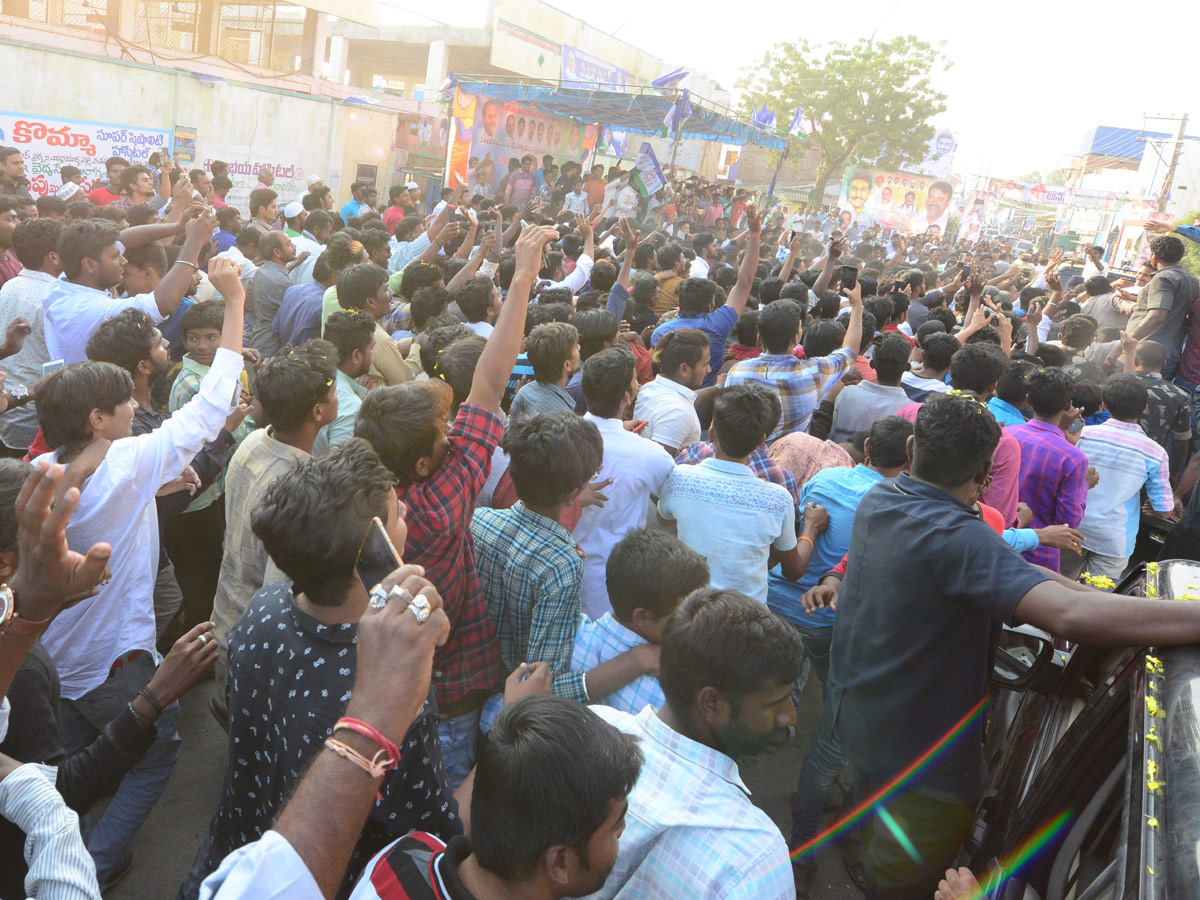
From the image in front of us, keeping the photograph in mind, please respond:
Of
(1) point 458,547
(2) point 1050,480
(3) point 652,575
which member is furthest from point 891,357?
(1) point 458,547

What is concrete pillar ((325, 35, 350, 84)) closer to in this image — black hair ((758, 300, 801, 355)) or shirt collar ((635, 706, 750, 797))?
black hair ((758, 300, 801, 355))

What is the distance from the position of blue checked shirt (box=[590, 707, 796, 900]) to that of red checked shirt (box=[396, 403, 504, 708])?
3.47 feet

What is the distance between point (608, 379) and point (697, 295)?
2.86m

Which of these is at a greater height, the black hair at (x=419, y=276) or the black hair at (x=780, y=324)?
the black hair at (x=780, y=324)

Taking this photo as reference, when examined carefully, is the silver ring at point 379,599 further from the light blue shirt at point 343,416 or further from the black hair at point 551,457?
the light blue shirt at point 343,416

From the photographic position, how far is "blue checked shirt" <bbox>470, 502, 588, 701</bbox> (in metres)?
2.56

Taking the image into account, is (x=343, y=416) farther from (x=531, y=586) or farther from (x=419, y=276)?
(x=419, y=276)

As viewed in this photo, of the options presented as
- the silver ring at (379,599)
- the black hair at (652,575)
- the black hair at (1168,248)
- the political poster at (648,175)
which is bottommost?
the black hair at (652,575)

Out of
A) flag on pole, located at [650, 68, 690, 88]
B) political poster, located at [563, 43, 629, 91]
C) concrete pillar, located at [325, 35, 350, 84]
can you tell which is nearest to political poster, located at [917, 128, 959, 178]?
political poster, located at [563, 43, 629, 91]

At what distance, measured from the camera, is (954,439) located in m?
2.48

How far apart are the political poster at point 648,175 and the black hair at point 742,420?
542 inches

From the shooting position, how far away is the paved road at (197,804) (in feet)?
9.99

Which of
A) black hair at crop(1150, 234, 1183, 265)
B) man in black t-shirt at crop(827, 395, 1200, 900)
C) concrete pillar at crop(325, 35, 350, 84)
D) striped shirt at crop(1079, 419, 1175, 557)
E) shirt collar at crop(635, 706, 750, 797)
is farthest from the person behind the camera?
concrete pillar at crop(325, 35, 350, 84)

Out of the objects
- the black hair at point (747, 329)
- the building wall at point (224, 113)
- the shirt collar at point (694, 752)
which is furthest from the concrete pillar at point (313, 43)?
the shirt collar at point (694, 752)
